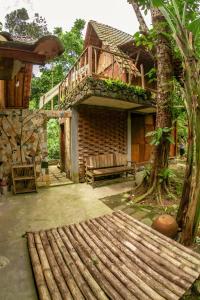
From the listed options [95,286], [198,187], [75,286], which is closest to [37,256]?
[75,286]

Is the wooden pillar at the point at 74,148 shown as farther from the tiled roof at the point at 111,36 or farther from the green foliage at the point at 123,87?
the tiled roof at the point at 111,36

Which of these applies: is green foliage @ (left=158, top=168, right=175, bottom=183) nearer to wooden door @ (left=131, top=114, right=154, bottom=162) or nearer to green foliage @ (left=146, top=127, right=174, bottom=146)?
green foliage @ (left=146, top=127, right=174, bottom=146)

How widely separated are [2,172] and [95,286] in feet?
17.5

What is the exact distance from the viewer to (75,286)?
2.45 meters

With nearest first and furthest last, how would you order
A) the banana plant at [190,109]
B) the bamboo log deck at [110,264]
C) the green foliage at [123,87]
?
1. the bamboo log deck at [110,264]
2. the banana plant at [190,109]
3. the green foliage at [123,87]

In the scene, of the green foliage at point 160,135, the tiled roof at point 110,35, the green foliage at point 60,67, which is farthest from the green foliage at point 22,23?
the green foliage at point 160,135

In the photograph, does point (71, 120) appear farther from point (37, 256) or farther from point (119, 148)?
point (37, 256)

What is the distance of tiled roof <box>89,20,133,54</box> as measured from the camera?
1040 cm

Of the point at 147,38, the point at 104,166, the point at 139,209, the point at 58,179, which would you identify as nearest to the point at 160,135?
the point at 139,209

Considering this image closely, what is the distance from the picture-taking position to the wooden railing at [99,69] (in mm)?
6600

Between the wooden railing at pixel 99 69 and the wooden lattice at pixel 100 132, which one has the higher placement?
the wooden railing at pixel 99 69

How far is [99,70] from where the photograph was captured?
11.3 metres

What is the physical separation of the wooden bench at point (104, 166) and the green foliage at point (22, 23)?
1860 cm

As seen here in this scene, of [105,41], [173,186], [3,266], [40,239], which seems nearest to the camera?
[3,266]
